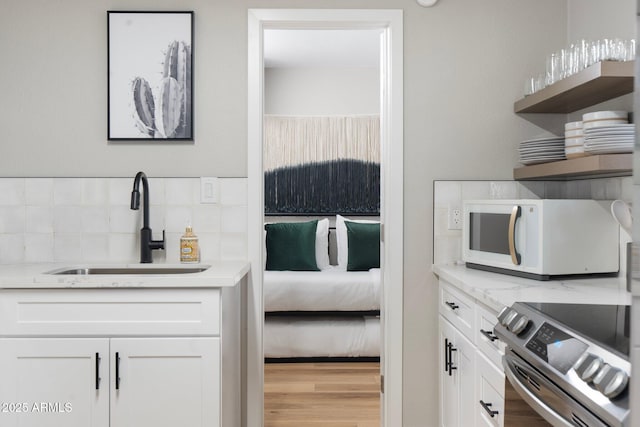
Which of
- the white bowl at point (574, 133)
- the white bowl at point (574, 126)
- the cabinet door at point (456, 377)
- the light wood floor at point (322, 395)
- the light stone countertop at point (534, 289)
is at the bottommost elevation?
the light wood floor at point (322, 395)

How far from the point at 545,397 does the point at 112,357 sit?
145 cm

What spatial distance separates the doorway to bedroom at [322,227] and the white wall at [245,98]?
702 mm

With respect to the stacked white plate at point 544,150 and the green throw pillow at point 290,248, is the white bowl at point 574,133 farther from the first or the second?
the green throw pillow at point 290,248

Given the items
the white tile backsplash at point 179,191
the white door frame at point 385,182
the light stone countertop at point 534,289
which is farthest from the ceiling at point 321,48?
the light stone countertop at point 534,289

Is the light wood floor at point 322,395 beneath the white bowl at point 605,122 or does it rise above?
beneath

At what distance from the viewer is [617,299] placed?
61.4 inches

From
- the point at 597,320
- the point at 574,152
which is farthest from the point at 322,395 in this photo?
the point at 597,320

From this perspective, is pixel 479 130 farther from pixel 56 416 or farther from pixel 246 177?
pixel 56 416

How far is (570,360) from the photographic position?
101 cm

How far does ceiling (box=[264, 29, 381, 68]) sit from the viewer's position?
4.15 meters

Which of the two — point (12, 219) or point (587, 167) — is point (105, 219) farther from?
point (587, 167)

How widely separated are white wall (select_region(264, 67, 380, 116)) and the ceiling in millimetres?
90

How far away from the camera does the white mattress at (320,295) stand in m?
3.81

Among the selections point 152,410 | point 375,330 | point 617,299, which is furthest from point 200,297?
point 375,330
